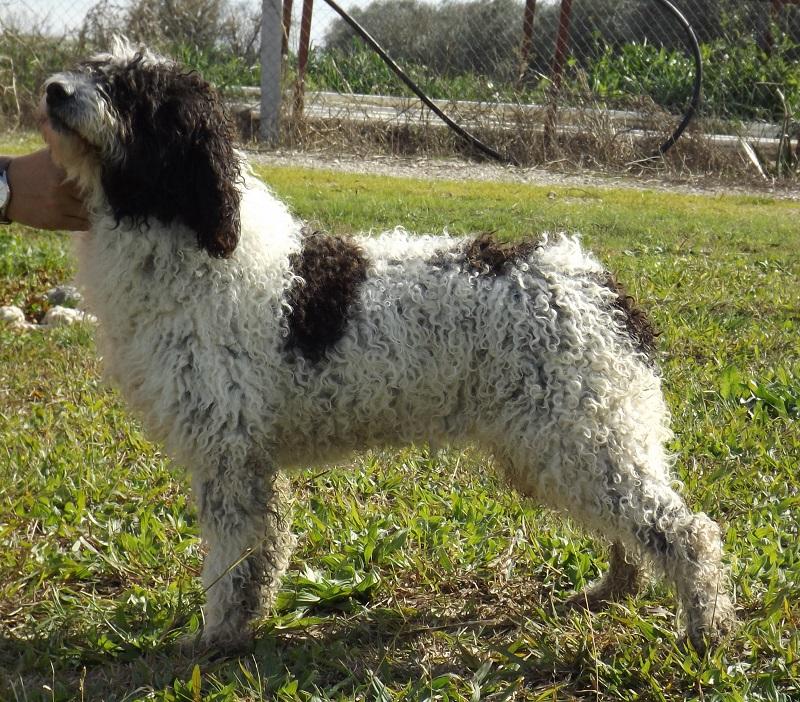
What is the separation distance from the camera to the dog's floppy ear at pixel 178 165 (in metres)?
3.19

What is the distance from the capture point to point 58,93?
3.01m

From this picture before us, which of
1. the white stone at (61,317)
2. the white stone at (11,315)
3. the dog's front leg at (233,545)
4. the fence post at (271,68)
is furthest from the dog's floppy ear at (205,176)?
the fence post at (271,68)

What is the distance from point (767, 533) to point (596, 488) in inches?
40.7

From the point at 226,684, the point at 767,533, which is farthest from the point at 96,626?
the point at 767,533

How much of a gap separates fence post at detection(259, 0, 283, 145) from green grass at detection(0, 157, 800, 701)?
Result: 22.6ft

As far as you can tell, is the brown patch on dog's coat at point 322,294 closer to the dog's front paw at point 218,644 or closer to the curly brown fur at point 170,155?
the curly brown fur at point 170,155

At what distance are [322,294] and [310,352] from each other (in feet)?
0.69

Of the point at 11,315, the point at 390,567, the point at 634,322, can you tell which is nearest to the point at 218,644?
the point at 390,567

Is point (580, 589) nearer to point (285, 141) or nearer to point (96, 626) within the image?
point (96, 626)

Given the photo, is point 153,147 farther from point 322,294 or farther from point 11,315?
point 11,315

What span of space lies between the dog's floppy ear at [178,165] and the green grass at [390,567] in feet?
4.00

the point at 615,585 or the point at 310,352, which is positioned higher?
the point at 310,352

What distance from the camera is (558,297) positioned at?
11.1 ft

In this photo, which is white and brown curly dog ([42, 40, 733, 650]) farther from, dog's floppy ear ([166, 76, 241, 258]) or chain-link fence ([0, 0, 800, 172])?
chain-link fence ([0, 0, 800, 172])
